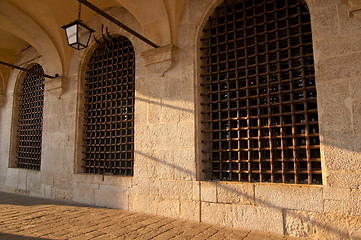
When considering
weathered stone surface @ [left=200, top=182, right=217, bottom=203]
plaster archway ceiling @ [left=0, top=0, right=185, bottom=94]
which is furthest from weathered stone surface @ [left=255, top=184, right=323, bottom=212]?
plaster archway ceiling @ [left=0, top=0, right=185, bottom=94]

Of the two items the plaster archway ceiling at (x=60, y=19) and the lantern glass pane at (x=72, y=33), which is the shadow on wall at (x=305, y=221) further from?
the lantern glass pane at (x=72, y=33)

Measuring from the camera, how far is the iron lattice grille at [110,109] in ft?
15.8

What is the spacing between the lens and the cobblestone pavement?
2.98 meters

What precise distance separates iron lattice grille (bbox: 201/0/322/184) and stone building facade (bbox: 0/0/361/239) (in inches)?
1.2

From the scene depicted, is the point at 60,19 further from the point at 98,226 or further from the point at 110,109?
the point at 98,226

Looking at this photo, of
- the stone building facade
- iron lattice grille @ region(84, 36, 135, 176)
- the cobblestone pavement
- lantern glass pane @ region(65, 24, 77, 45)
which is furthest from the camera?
iron lattice grille @ region(84, 36, 135, 176)

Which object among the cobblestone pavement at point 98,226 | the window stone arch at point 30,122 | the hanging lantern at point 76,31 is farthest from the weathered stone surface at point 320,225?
the window stone arch at point 30,122

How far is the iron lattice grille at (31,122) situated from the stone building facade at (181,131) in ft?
0.47

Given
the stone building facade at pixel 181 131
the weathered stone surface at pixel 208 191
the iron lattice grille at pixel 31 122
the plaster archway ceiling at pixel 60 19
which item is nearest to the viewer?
the stone building facade at pixel 181 131

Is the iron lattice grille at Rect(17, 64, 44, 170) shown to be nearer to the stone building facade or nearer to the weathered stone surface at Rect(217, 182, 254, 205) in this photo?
the stone building facade

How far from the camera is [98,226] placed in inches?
133

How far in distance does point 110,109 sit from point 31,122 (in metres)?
3.27

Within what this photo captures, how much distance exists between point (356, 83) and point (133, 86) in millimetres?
3536

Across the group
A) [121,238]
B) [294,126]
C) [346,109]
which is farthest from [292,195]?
[121,238]
